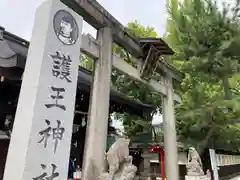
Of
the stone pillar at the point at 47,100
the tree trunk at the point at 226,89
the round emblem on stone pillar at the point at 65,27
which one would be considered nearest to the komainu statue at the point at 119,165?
the stone pillar at the point at 47,100

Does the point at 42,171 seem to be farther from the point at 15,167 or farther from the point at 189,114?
the point at 189,114

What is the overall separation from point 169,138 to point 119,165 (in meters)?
2.81

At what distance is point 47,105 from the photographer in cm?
240

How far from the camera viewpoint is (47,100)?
242 centimetres

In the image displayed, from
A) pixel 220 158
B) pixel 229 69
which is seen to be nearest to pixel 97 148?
pixel 229 69

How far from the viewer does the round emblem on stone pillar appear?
2.73 metres

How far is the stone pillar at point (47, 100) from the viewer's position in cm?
219

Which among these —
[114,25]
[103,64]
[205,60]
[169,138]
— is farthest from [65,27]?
[205,60]

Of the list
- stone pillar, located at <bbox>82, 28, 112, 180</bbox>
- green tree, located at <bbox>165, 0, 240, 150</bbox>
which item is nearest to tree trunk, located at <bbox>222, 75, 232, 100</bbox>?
green tree, located at <bbox>165, 0, 240, 150</bbox>

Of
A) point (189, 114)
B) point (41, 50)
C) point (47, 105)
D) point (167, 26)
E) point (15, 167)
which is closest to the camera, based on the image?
point (15, 167)

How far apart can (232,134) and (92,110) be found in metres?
7.84

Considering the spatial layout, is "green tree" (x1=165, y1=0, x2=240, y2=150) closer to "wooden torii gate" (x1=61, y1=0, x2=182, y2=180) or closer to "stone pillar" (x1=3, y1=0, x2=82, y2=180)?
"wooden torii gate" (x1=61, y1=0, x2=182, y2=180)

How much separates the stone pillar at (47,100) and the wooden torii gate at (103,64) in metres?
1.13

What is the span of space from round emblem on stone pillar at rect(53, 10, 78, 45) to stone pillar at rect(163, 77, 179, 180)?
14.4 feet
